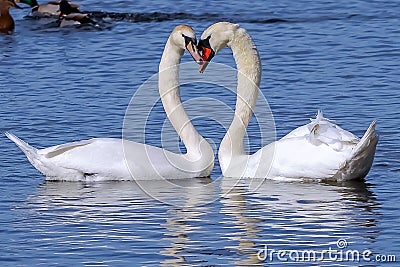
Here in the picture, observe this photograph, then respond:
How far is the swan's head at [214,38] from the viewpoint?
1085 centimetres

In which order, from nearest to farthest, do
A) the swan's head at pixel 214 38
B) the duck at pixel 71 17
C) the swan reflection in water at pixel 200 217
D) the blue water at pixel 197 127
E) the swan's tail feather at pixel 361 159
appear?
the swan reflection in water at pixel 200 217
the blue water at pixel 197 127
the swan's tail feather at pixel 361 159
the swan's head at pixel 214 38
the duck at pixel 71 17

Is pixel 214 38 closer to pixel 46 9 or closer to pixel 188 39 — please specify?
pixel 188 39

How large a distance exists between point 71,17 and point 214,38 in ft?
28.5

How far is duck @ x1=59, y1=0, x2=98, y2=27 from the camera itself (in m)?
19.2

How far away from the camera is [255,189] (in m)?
10.2

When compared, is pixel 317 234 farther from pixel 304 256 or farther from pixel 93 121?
pixel 93 121

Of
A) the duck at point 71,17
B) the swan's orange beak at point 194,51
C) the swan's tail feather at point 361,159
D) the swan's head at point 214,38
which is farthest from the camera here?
the duck at point 71,17

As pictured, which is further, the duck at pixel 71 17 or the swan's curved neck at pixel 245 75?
the duck at pixel 71 17

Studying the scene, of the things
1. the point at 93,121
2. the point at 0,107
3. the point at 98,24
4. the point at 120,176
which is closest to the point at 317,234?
the point at 120,176

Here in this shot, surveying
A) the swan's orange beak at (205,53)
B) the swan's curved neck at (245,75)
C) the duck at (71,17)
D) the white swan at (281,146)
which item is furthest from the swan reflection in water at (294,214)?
the duck at (71,17)

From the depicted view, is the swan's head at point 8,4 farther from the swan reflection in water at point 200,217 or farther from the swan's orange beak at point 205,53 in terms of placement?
the swan reflection in water at point 200,217

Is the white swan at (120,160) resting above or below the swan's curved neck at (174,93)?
below

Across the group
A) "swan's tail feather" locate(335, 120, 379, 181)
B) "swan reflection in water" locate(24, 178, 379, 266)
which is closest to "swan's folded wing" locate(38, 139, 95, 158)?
"swan reflection in water" locate(24, 178, 379, 266)

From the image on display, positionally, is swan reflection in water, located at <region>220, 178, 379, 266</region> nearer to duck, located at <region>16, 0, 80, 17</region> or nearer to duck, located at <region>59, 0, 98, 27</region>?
duck, located at <region>59, 0, 98, 27</region>
